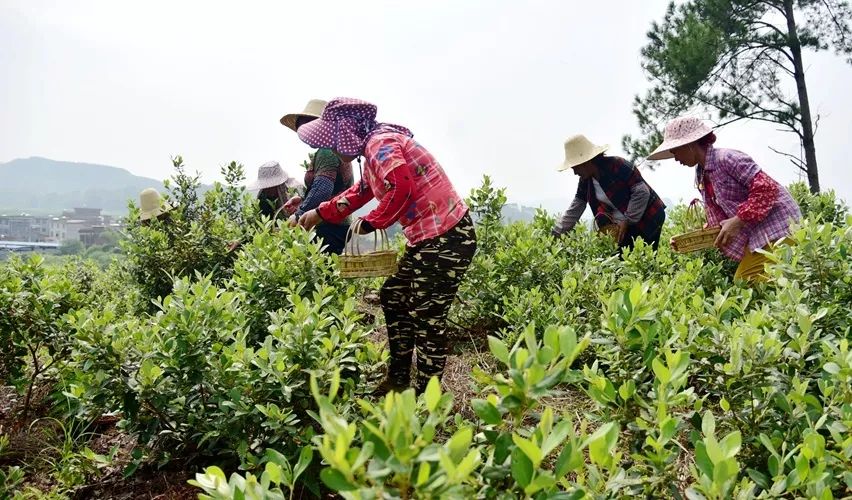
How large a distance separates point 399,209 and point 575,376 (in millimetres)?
1612

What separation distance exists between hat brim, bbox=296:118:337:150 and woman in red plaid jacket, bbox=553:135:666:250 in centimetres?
226

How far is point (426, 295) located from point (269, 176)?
2.89 m

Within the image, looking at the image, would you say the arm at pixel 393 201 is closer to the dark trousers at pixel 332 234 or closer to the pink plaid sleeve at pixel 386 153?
the pink plaid sleeve at pixel 386 153

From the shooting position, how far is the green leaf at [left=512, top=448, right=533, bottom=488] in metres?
0.98

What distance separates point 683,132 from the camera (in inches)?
141

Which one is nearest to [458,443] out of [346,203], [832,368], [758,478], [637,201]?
[758,478]

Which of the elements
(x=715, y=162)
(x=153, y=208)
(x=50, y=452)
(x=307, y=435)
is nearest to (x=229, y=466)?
(x=307, y=435)

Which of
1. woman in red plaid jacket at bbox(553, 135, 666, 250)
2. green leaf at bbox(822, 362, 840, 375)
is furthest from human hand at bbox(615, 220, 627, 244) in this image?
green leaf at bbox(822, 362, 840, 375)

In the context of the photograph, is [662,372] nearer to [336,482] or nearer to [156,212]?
[336,482]

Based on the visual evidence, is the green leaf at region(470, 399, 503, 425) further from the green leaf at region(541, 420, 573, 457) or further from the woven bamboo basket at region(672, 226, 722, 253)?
the woven bamboo basket at region(672, 226, 722, 253)

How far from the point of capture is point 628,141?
39.9 feet

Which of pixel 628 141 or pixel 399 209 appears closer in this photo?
pixel 399 209

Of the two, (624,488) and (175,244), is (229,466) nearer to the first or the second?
(624,488)

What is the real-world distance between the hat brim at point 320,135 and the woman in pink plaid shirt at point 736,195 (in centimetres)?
195
